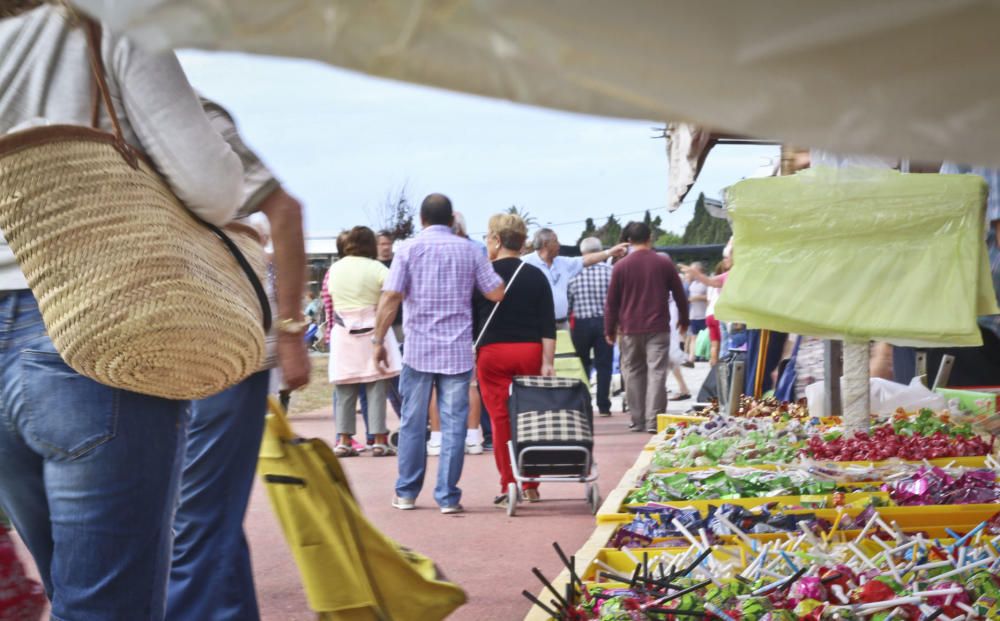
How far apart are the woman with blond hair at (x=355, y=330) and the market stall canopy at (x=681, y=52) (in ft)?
31.5

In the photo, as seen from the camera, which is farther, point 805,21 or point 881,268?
point 881,268

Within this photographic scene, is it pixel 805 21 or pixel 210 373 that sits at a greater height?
pixel 805 21

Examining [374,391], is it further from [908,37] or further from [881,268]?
[908,37]

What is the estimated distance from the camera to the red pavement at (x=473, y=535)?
5.53m

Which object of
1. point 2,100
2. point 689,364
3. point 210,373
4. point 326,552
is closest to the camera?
point 2,100

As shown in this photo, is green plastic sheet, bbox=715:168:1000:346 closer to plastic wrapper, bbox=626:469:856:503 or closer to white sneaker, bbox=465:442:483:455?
plastic wrapper, bbox=626:469:856:503

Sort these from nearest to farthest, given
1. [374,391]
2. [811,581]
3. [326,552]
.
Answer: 1. [811,581]
2. [326,552]
3. [374,391]

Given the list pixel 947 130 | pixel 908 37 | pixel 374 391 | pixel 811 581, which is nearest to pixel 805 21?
pixel 908 37

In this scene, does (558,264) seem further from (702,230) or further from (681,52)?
(702,230)

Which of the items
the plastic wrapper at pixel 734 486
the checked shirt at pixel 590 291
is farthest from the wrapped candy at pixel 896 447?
the checked shirt at pixel 590 291

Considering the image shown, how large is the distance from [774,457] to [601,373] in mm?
8205

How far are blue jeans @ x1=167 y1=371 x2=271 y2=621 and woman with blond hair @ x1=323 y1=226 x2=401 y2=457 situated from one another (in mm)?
7272

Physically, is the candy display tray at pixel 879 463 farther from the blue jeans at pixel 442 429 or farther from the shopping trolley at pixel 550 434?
the blue jeans at pixel 442 429

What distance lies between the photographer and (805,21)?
861 millimetres
